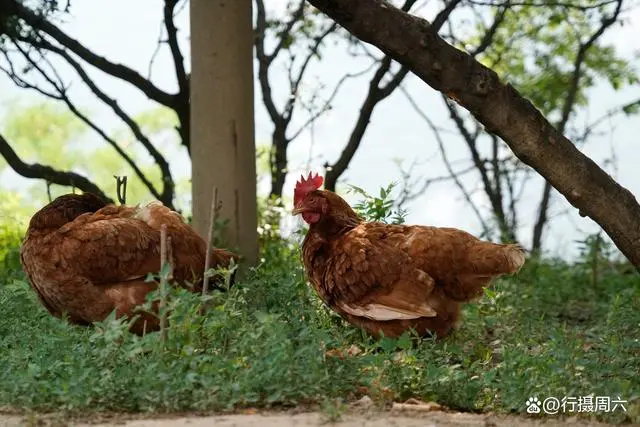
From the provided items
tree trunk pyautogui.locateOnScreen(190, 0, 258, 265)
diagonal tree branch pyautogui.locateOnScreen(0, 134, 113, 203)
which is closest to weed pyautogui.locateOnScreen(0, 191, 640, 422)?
tree trunk pyautogui.locateOnScreen(190, 0, 258, 265)

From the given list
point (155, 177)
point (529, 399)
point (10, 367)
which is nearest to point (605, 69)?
point (155, 177)

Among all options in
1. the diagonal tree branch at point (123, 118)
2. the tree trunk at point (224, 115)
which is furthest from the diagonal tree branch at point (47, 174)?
the tree trunk at point (224, 115)

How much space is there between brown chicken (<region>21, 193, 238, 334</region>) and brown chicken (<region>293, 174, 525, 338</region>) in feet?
2.96

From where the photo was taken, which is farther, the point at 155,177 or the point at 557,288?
the point at 155,177

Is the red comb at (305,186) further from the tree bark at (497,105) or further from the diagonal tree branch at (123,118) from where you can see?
the diagonal tree branch at (123,118)

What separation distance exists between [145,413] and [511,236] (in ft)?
22.9

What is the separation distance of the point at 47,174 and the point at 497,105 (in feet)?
16.6

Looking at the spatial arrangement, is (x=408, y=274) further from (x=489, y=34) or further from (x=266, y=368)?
(x=489, y=34)

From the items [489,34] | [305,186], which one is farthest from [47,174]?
[489,34]

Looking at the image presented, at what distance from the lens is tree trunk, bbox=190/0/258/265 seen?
8.05 metres

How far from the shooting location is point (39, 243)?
630 centimetres

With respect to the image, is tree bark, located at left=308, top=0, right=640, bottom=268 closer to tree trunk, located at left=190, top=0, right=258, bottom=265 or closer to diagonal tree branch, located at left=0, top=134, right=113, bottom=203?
tree trunk, located at left=190, top=0, right=258, bottom=265

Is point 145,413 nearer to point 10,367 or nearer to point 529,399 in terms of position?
point 10,367
